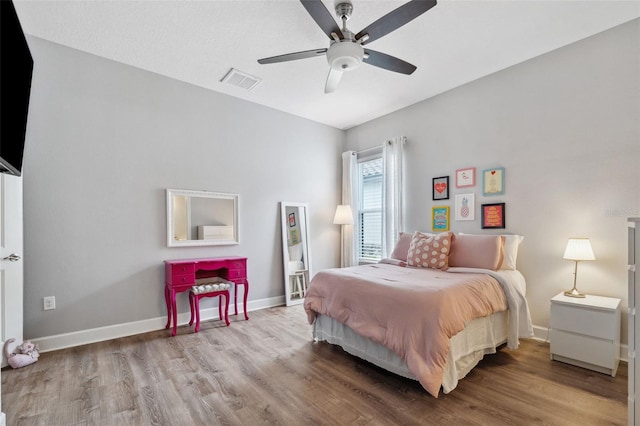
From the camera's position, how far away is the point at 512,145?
3.29 m

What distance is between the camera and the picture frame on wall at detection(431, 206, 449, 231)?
384 centimetres

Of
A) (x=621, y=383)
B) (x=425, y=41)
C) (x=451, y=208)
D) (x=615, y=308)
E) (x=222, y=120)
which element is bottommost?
(x=621, y=383)

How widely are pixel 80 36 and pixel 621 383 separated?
5.20 meters

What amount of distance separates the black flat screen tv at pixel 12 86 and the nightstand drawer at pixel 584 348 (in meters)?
3.78

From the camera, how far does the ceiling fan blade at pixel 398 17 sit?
1860 millimetres

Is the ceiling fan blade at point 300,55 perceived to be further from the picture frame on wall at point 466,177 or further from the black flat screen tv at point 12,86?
the picture frame on wall at point 466,177

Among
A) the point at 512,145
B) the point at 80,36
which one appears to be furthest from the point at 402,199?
the point at 80,36

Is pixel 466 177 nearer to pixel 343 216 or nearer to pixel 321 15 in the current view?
pixel 343 216

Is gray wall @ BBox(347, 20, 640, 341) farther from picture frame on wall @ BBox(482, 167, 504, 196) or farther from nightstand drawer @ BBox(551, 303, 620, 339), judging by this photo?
nightstand drawer @ BBox(551, 303, 620, 339)

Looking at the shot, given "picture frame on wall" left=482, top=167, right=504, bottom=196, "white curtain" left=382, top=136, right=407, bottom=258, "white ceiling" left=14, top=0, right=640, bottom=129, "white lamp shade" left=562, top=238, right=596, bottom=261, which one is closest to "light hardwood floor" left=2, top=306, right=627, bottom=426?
"white lamp shade" left=562, top=238, right=596, bottom=261

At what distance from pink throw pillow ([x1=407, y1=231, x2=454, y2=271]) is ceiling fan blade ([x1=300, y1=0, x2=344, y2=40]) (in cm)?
212

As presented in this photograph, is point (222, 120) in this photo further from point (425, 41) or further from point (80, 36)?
point (425, 41)

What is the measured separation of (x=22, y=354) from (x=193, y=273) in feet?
4.68

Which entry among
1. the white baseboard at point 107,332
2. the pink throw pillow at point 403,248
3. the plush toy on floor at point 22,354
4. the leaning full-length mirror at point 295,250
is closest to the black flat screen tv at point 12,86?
the plush toy on floor at point 22,354
